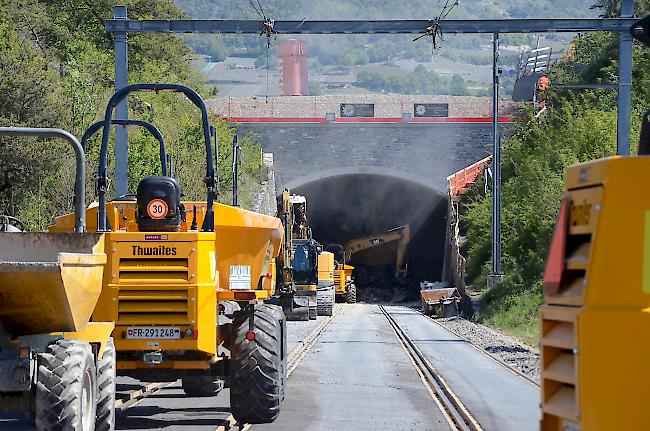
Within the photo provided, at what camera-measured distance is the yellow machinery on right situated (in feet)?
17.0

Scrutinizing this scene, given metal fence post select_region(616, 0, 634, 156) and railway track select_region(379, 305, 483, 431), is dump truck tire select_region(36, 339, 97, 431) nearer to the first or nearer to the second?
railway track select_region(379, 305, 483, 431)

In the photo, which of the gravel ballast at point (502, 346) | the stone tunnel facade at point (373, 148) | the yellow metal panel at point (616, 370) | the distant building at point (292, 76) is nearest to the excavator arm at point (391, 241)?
the stone tunnel facade at point (373, 148)

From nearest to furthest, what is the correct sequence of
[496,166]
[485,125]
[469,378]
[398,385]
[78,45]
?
[398,385], [469,378], [496,166], [78,45], [485,125]

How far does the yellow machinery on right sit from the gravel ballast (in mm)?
16482

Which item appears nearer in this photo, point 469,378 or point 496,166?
point 469,378

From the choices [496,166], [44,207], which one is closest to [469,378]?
[44,207]

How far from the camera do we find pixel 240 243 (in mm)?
14344

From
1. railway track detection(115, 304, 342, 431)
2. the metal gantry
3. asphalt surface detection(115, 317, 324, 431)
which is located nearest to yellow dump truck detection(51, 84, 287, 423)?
railway track detection(115, 304, 342, 431)

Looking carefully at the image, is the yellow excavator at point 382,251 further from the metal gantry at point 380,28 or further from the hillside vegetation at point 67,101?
the metal gantry at point 380,28

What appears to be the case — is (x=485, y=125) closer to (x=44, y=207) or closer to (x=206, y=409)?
(x=44, y=207)

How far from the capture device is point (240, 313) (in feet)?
47.3

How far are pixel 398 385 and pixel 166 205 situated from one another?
7.78 m

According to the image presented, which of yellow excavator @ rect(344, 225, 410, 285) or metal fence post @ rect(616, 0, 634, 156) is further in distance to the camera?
yellow excavator @ rect(344, 225, 410, 285)

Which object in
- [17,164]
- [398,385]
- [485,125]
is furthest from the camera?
[485,125]
